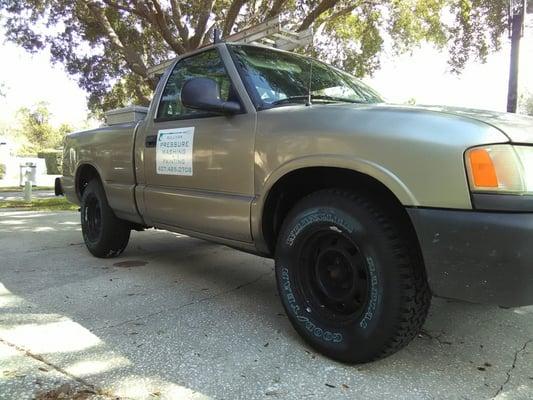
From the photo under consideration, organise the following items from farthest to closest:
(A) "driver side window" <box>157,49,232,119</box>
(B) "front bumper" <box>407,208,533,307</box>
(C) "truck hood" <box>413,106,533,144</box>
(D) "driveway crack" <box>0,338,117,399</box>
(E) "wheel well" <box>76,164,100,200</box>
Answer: (E) "wheel well" <box>76,164,100,200</box>, (A) "driver side window" <box>157,49,232,119</box>, (D) "driveway crack" <box>0,338,117,399</box>, (C) "truck hood" <box>413,106,533,144</box>, (B) "front bumper" <box>407,208,533,307</box>

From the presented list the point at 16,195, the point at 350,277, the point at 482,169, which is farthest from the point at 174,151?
the point at 16,195

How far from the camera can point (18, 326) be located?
3.15 meters

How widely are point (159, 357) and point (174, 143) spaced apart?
5.59ft

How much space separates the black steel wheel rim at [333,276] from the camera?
260cm

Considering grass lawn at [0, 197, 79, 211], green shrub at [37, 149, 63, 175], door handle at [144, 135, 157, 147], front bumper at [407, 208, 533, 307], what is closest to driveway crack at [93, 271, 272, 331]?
door handle at [144, 135, 157, 147]

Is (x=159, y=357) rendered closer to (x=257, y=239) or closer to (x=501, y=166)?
(x=257, y=239)

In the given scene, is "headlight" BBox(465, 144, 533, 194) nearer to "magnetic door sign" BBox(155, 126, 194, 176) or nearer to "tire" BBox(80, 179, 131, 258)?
"magnetic door sign" BBox(155, 126, 194, 176)

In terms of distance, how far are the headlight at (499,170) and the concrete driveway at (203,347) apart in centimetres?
100

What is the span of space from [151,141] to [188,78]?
60cm

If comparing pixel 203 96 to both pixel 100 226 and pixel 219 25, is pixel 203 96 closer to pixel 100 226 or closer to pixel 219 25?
pixel 100 226

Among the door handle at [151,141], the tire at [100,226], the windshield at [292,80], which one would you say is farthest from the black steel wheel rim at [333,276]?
the tire at [100,226]

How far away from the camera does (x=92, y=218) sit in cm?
522

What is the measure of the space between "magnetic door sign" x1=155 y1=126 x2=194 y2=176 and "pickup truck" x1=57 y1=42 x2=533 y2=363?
0.05 ft

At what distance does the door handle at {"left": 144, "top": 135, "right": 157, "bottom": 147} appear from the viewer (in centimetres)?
404
